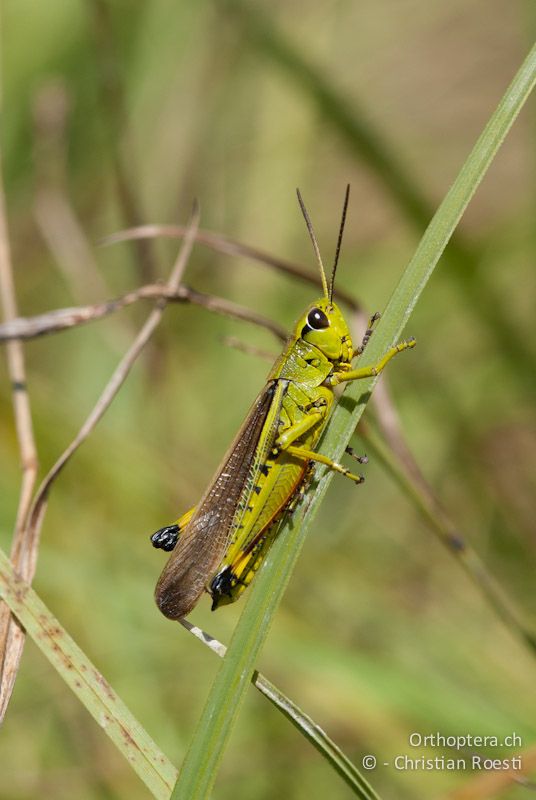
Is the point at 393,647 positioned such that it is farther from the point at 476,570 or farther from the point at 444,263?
the point at 444,263

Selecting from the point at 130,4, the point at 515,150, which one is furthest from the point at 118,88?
the point at 515,150

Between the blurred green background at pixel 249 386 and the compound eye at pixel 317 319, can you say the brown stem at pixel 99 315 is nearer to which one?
the compound eye at pixel 317 319

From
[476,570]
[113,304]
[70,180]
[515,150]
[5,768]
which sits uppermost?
[515,150]

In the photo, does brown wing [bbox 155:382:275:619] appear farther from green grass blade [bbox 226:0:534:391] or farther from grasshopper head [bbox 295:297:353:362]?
green grass blade [bbox 226:0:534:391]

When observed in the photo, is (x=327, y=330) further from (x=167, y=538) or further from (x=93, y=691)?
(x=93, y=691)

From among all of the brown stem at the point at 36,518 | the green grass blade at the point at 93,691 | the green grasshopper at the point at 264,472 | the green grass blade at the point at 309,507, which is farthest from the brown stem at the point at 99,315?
the green grass blade at the point at 93,691

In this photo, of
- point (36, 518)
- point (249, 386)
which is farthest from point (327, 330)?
point (249, 386)

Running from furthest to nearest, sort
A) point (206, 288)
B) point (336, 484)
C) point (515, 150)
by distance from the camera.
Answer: point (515, 150) → point (206, 288) → point (336, 484)
